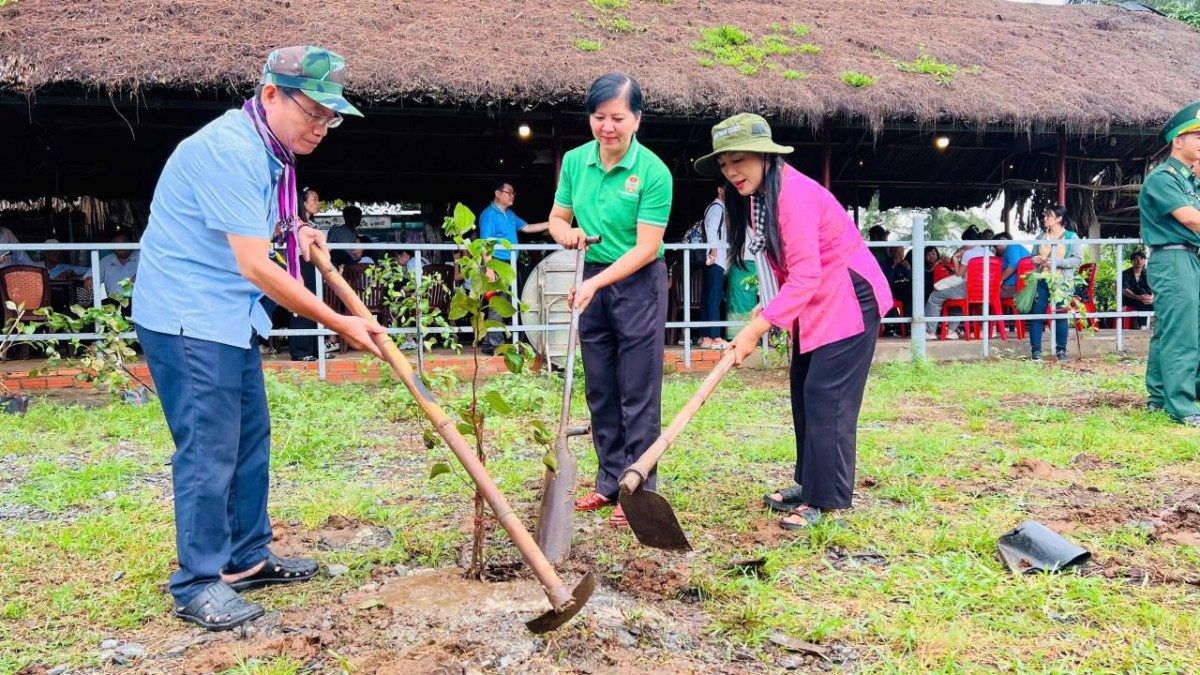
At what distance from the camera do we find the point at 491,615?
7.74 feet

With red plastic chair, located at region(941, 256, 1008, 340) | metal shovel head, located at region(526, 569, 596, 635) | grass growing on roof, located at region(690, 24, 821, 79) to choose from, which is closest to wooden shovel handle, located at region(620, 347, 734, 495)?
metal shovel head, located at region(526, 569, 596, 635)

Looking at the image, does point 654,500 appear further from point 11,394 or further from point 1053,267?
point 1053,267

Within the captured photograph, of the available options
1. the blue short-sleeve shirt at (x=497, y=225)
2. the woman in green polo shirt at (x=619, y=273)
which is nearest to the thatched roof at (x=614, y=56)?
the blue short-sleeve shirt at (x=497, y=225)

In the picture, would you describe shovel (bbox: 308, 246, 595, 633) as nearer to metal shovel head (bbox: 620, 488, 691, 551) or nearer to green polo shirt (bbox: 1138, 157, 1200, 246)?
metal shovel head (bbox: 620, 488, 691, 551)

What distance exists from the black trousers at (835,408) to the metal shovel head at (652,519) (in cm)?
68

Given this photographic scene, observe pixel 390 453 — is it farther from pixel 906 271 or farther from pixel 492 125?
pixel 906 271

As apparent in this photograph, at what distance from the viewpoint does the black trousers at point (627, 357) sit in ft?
10.5

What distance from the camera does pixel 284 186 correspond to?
8.25 ft

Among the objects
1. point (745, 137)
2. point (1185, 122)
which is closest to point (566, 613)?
point (745, 137)

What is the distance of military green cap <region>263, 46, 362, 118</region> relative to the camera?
2.29 metres

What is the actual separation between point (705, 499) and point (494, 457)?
1.29 meters

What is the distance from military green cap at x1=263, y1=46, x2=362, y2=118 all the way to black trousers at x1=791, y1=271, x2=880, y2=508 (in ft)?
6.09

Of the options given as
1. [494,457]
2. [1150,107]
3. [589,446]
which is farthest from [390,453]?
[1150,107]

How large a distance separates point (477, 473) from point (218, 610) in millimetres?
850
